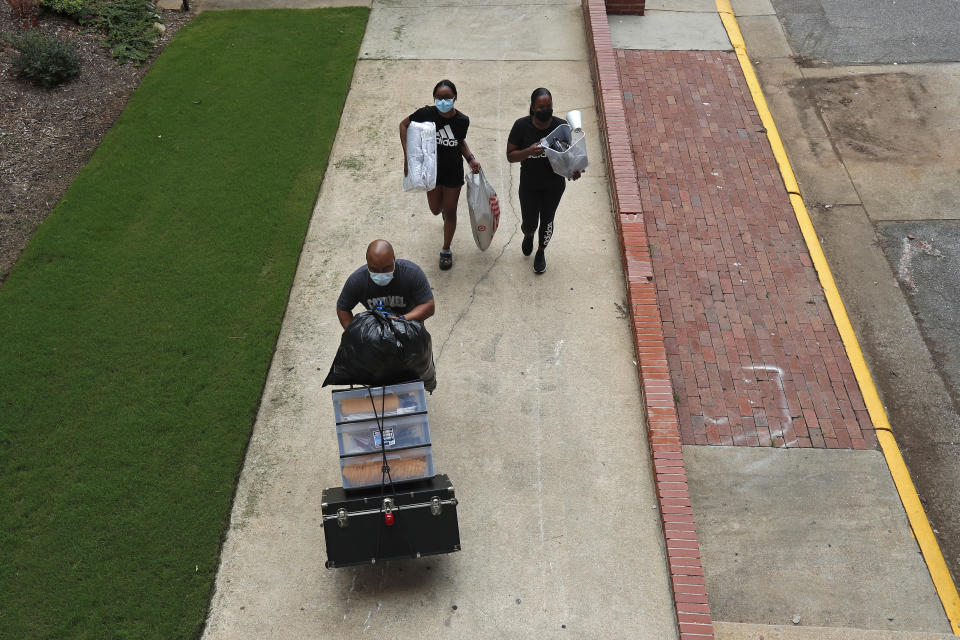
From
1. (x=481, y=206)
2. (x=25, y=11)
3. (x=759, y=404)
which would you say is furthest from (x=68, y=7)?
(x=759, y=404)

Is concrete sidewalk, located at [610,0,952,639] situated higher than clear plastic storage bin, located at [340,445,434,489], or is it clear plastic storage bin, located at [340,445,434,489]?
clear plastic storage bin, located at [340,445,434,489]

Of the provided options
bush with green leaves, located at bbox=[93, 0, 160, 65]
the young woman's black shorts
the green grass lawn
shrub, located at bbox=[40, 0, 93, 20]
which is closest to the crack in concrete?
the young woman's black shorts

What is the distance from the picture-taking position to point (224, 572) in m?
5.20

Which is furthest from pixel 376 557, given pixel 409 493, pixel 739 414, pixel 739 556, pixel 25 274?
pixel 25 274

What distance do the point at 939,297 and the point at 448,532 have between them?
580cm

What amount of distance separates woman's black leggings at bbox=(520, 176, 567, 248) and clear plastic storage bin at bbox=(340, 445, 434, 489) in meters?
2.66

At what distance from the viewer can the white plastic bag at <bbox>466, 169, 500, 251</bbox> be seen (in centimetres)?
669

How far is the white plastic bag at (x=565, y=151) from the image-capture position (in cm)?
627

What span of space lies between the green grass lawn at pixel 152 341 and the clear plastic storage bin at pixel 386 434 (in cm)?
123

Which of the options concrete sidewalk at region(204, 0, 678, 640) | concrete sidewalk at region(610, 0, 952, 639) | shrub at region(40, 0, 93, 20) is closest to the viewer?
concrete sidewalk at region(204, 0, 678, 640)

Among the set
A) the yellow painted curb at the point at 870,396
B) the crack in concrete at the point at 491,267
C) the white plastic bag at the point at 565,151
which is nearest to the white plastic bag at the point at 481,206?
the crack in concrete at the point at 491,267

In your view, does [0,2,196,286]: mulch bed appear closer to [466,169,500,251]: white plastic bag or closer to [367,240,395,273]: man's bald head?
[466,169,500,251]: white plastic bag

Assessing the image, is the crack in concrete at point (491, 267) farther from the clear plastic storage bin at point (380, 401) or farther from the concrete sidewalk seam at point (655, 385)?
the clear plastic storage bin at point (380, 401)

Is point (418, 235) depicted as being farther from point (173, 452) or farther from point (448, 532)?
point (448, 532)
